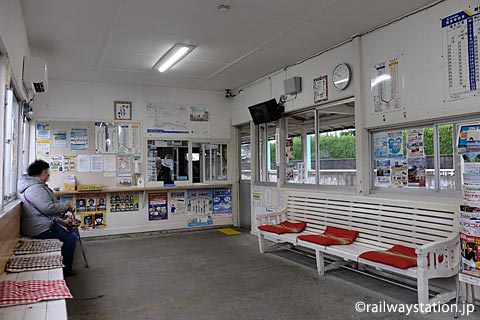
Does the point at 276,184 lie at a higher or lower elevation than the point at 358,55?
lower

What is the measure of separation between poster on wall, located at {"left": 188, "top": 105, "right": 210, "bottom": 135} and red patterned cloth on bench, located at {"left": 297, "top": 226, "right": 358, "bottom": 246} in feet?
11.7

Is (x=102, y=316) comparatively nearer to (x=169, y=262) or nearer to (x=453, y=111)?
(x=169, y=262)

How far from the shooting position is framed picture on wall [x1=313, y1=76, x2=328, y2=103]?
4.75 meters

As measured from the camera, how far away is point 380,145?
13.4ft

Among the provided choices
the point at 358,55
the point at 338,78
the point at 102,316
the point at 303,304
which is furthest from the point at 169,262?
the point at 358,55

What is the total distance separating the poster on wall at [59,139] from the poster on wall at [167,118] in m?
1.44

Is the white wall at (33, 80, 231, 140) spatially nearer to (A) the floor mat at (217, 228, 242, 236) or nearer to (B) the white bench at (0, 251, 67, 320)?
(A) the floor mat at (217, 228, 242, 236)

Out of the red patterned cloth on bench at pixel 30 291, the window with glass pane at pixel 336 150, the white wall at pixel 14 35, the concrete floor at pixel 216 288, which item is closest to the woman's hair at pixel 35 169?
the white wall at pixel 14 35

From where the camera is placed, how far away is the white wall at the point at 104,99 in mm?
6027

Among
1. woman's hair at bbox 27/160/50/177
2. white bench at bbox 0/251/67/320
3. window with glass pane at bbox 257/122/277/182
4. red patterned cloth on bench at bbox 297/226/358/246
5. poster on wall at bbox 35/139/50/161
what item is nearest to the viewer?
white bench at bbox 0/251/67/320

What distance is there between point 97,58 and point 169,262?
306 centimetres

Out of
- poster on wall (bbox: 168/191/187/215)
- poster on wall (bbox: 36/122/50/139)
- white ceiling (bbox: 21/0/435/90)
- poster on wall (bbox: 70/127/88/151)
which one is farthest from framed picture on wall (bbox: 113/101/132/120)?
poster on wall (bbox: 168/191/187/215)

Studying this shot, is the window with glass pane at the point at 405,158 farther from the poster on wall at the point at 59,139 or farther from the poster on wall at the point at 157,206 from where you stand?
the poster on wall at the point at 59,139

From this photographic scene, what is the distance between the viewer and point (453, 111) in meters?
3.22
